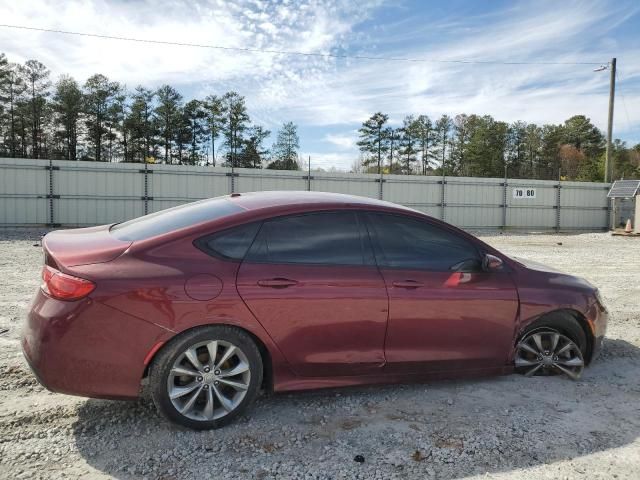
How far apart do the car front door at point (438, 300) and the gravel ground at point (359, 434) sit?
0.32 m

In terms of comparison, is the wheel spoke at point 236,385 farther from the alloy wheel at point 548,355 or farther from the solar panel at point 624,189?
the solar panel at point 624,189

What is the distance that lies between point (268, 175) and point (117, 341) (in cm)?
1636

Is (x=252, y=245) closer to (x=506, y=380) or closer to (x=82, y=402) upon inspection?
(x=82, y=402)

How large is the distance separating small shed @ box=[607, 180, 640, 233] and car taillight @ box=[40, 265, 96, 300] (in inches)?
889

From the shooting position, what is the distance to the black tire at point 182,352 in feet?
9.15

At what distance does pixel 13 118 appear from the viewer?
44281mm

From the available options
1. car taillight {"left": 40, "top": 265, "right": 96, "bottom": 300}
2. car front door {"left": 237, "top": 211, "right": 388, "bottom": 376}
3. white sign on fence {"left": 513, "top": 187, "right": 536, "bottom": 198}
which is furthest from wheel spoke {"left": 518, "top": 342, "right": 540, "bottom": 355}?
white sign on fence {"left": 513, "top": 187, "right": 536, "bottom": 198}

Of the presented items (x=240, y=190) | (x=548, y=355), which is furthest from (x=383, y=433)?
(x=240, y=190)

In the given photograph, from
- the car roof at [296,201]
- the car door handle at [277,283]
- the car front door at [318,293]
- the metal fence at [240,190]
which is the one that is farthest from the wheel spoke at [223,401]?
the metal fence at [240,190]

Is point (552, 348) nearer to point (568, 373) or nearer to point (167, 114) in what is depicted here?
point (568, 373)

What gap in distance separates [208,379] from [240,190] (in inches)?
637

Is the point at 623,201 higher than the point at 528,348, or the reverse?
the point at 623,201

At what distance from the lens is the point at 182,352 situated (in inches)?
111

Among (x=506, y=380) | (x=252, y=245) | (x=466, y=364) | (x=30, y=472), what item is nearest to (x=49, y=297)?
(x=30, y=472)
